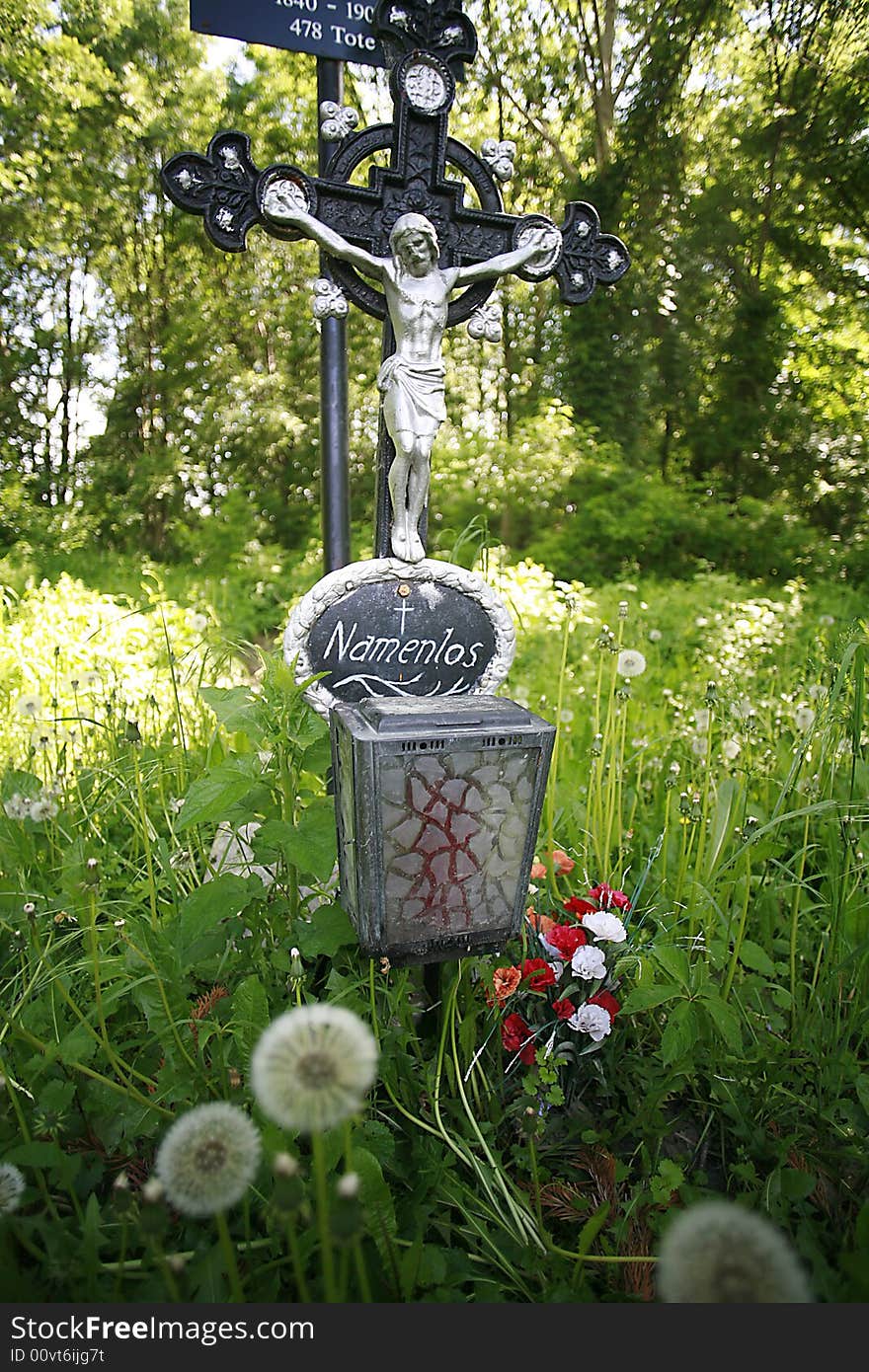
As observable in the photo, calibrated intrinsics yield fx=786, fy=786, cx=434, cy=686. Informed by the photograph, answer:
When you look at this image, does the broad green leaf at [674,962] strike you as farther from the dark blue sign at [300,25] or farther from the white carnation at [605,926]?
the dark blue sign at [300,25]

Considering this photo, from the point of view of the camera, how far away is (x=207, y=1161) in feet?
2.65

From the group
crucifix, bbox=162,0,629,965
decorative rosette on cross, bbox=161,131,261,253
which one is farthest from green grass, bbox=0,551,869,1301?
decorative rosette on cross, bbox=161,131,261,253

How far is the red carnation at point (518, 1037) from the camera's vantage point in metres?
1.50

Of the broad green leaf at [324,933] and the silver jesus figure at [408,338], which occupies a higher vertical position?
the silver jesus figure at [408,338]

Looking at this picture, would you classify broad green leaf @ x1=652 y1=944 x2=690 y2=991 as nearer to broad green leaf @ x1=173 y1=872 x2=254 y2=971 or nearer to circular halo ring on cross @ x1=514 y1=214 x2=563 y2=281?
broad green leaf @ x1=173 y1=872 x2=254 y2=971

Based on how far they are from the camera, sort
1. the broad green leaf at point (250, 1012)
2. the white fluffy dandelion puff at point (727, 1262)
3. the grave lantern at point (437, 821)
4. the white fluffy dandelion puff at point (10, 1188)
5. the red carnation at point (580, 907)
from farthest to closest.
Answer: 1. the red carnation at point (580, 907)
2. the grave lantern at point (437, 821)
3. the broad green leaf at point (250, 1012)
4. the white fluffy dandelion puff at point (10, 1188)
5. the white fluffy dandelion puff at point (727, 1262)

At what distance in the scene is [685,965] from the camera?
1413mm

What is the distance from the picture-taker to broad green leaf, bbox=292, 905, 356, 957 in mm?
1386

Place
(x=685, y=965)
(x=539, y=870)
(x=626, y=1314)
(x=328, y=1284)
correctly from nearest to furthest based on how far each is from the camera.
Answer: (x=328, y=1284)
(x=626, y=1314)
(x=685, y=965)
(x=539, y=870)

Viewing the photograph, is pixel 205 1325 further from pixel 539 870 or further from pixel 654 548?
pixel 654 548

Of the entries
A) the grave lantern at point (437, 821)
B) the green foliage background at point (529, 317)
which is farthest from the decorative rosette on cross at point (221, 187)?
the green foliage background at point (529, 317)

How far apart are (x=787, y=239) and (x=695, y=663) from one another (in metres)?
6.20

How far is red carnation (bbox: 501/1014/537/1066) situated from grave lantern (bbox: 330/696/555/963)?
0.18m

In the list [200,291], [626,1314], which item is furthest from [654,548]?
[626,1314]
